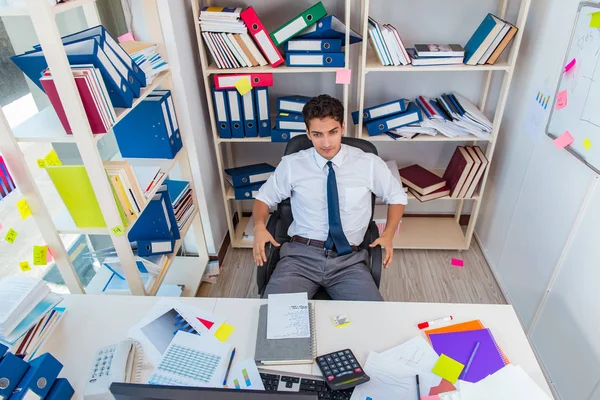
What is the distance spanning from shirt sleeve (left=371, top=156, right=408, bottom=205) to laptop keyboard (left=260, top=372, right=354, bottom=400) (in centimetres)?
104

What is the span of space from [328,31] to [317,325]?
1577 millimetres

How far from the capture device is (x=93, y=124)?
154cm

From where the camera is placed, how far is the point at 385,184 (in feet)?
6.72

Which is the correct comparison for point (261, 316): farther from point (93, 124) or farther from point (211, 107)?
point (211, 107)

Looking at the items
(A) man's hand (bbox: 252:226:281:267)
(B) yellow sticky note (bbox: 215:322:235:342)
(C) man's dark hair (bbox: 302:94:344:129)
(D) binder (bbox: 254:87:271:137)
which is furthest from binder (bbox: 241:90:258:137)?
(B) yellow sticky note (bbox: 215:322:235:342)

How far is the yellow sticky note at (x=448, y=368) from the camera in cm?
127

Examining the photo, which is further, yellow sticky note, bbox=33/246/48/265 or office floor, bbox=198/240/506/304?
office floor, bbox=198/240/506/304

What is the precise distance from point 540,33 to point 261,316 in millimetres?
2061

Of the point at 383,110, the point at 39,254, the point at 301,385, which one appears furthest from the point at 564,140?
the point at 39,254

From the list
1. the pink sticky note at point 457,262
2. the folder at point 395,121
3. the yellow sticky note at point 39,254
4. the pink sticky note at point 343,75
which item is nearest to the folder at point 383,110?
the folder at point 395,121

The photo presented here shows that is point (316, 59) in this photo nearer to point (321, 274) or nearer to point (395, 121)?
point (395, 121)

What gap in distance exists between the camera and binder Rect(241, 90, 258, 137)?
2447mm

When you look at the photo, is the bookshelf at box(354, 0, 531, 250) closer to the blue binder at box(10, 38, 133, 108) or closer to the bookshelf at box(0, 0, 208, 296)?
the bookshelf at box(0, 0, 208, 296)

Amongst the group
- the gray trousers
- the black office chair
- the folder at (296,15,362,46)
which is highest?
the folder at (296,15,362,46)
